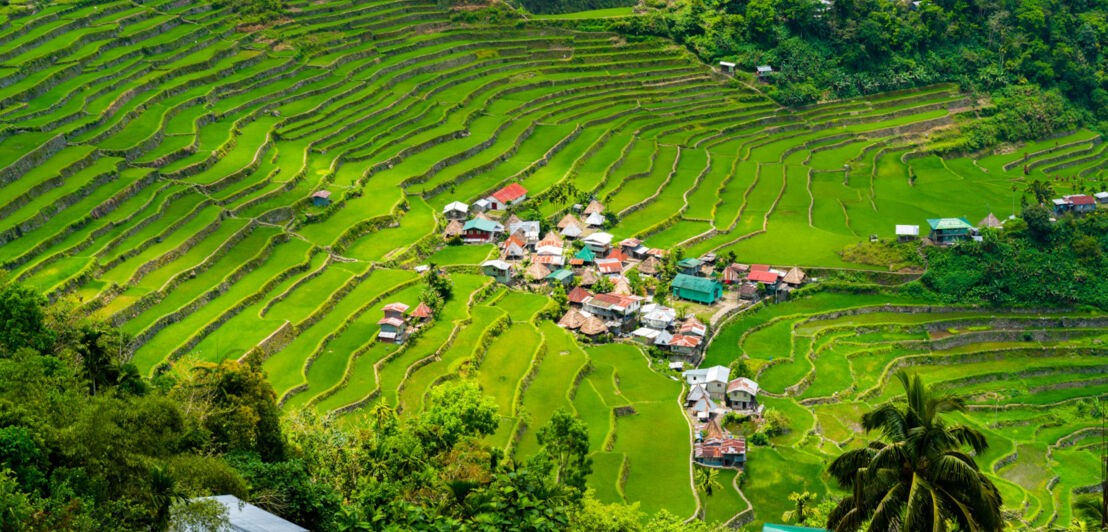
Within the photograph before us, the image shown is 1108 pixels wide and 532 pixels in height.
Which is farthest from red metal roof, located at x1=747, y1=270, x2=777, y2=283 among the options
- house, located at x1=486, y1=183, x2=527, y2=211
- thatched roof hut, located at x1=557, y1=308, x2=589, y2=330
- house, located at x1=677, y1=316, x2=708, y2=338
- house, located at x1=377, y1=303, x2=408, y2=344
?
house, located at x1=377, y1=303, x2=408, y2=344

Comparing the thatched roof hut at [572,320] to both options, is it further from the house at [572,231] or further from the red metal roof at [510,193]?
the red metal roof at [510,193]

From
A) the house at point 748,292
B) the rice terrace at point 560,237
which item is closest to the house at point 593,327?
the rice terrace at point 560,237

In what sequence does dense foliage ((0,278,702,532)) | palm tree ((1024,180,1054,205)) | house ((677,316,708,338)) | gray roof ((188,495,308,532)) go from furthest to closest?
1. palm tree ((1024,180,1054,205))
2. house ((677,316,708,338))
3. gray roof ((188,495,308,532))
4. dense foliage ((0,278,702,532))

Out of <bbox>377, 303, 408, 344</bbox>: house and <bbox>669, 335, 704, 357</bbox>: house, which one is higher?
<bbox>377, 303, 408, 344</bbox>: house

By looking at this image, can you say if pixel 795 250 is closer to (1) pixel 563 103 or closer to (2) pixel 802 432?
(2) pixel 802 432

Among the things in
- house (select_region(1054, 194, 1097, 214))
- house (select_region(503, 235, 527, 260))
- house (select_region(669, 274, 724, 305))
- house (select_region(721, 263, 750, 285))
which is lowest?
house (select_region(1054, 194, 1097, 214))

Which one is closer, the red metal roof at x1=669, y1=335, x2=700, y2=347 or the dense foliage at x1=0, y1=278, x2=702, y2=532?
the dense foliage at x1=0, y1=278, x2=702, y2=532

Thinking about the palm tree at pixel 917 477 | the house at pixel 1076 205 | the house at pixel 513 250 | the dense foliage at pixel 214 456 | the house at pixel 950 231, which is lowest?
the house at pixel 1076 205

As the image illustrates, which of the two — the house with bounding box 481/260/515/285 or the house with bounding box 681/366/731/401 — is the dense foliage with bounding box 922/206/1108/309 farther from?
the house with bounding box 481/260/515/285
